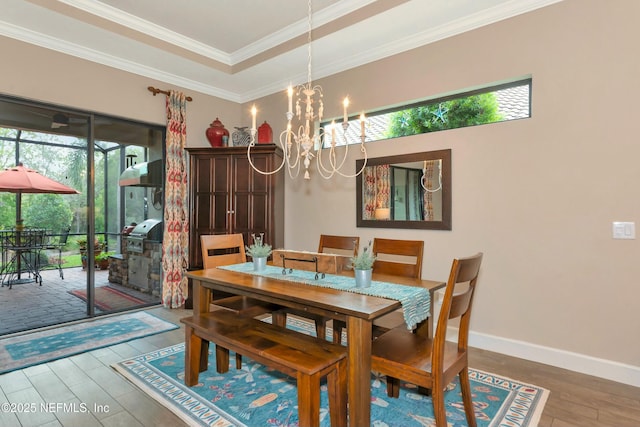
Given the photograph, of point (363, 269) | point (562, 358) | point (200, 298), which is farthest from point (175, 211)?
point (562, 358)

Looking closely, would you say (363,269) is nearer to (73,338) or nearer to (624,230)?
(624,230)

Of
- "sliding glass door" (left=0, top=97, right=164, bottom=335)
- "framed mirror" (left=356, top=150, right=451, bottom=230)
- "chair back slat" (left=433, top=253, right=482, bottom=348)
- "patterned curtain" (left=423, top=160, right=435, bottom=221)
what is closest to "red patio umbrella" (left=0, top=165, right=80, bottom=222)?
"sliding glass door" (left=0, top=97, right=164, bottom=335)

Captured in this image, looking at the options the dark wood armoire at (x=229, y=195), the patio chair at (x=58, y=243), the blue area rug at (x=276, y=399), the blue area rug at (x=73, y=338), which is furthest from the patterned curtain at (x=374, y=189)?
the patio chair at (x=58, y=243)

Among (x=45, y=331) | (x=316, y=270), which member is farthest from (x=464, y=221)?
(x=45, y=331)

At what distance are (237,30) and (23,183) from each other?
266cm

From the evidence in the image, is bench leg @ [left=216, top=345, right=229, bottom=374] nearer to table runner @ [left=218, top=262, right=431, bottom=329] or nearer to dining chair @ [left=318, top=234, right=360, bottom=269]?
table runner @ [left=218, top=262, right=431, bottom=329]

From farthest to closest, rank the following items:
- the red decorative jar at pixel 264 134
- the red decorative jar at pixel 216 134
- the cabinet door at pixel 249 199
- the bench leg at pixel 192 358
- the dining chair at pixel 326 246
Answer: the red decorative jar at pixel 216 134 < the red decorative jar at pixel 264 134 < the cabinet door at pixel 249 199 < the dining chair at pixel 326 246 < the bench leg at pixel 192 358

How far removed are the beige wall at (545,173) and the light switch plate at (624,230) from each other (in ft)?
0.12

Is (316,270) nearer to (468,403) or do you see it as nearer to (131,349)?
(468,403)

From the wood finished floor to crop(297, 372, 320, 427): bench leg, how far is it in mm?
776

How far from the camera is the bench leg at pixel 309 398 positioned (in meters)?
1.64

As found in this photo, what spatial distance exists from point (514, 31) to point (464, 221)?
165cm

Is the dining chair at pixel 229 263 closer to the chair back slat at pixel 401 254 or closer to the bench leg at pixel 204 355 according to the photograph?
the bench leg at pixel 204 355

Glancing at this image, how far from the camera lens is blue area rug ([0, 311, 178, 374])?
2.80 metres
